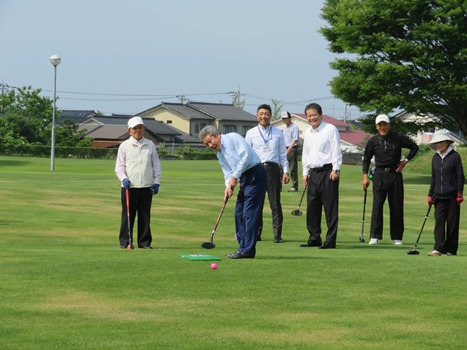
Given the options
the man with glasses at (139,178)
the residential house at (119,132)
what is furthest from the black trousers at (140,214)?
the residential house at (119,132)

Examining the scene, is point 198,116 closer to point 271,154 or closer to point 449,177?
point 271,154

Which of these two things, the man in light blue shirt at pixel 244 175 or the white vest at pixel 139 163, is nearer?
the man in light blue shirt at pixel 244 175

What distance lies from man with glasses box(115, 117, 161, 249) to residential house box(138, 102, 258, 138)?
12508 cm

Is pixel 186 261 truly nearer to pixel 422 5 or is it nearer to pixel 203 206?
pixel 203 206

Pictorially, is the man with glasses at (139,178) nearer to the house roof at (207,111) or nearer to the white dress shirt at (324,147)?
the white dress shirt at (324,147)

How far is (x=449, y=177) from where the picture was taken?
15023 millimetres

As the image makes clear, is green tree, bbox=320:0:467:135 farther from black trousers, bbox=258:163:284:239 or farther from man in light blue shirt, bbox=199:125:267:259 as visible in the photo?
man in light blue shirt, bbox=199:125:267:259

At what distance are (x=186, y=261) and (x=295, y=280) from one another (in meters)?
1.98

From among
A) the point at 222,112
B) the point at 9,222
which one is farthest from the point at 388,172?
the point at 222,112

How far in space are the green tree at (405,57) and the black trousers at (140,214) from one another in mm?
32115

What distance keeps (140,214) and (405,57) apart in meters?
33.8

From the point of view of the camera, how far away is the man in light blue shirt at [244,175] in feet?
44.0

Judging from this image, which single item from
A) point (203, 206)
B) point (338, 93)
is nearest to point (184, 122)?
point (338, 93)

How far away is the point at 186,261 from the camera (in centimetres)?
1269
